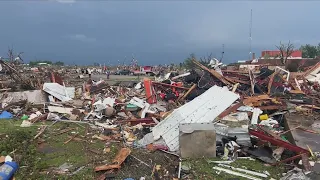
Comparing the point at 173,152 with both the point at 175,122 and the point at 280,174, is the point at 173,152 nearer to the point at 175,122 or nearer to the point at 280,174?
the point at 175,122

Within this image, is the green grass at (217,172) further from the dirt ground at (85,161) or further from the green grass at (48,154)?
the green grass at (48,154)

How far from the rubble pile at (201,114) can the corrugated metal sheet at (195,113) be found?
3 centimetres

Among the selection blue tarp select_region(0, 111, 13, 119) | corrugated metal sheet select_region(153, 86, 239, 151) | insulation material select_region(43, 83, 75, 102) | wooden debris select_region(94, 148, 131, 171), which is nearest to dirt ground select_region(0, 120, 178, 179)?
wooden debris select_region(94, 148, 131, 171)

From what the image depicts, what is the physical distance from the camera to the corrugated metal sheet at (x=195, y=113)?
834 cm

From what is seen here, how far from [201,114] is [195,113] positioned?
18 cm

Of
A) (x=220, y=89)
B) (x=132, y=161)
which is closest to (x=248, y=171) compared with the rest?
(x=132, y=161)

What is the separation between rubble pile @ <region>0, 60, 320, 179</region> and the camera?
23.4 ft

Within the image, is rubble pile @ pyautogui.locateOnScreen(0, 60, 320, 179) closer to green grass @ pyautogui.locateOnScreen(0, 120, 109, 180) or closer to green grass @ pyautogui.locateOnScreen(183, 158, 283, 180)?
green grass @ pyautogui.locateOnScreen(183, 158, 283, 180)

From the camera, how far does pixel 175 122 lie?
8.77m

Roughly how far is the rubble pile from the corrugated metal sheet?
0.03 metres

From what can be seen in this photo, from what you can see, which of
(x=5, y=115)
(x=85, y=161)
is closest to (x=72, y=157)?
(x=85, y=161)

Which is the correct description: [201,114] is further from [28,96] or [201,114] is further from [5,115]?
[28,96]

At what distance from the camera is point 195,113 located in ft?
30.4

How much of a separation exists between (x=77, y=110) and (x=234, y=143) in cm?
727
